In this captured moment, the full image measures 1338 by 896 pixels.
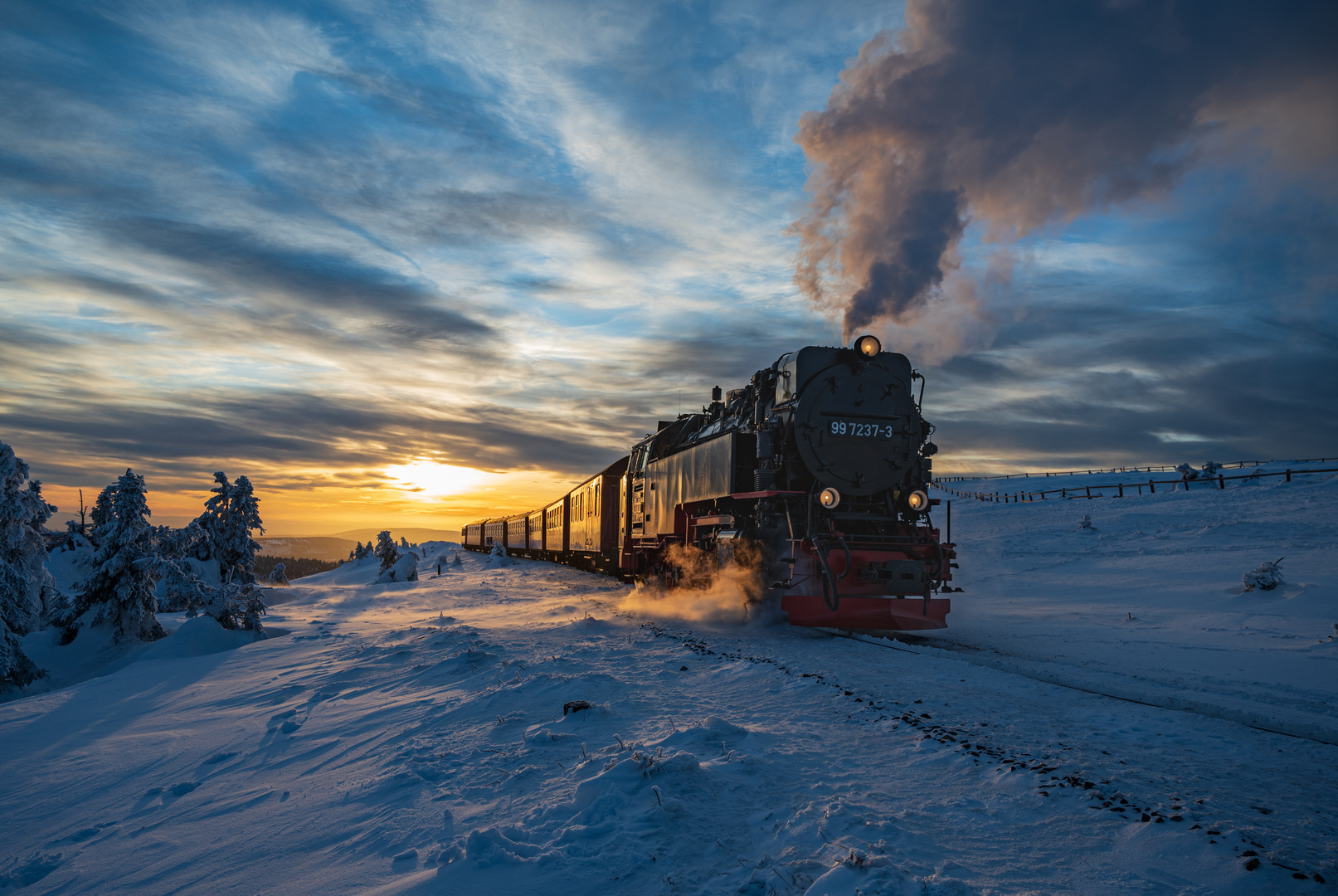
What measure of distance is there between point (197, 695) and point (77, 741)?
1.45 metres

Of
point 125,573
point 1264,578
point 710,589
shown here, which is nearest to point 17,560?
point 125,573

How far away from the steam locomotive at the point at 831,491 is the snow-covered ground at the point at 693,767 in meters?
0.86

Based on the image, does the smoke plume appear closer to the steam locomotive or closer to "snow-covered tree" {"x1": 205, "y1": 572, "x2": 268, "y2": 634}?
the steam locomotive

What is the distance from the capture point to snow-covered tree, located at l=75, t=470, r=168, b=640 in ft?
39.4

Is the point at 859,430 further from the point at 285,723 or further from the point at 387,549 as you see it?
the point at 387,549

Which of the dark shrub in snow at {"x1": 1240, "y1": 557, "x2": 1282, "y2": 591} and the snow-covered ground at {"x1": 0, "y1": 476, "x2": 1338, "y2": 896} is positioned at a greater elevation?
the dark shrub in snow at {"x1": 1240, "y1": 557, "x2": 1282, "y2": 591}

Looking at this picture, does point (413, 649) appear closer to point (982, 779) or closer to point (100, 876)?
point (100, 876)

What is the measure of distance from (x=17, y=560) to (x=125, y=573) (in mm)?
1694

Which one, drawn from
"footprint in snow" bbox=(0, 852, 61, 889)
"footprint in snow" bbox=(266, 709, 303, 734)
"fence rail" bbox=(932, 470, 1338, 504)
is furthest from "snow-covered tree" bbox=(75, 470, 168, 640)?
"fence rail" bbox=(932, 470, 1338, 504)

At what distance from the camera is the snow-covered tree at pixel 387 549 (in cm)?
2712

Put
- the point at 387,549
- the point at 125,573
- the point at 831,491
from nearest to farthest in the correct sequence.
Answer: the point at 831,491, the point at 125,573, the point at 387,549

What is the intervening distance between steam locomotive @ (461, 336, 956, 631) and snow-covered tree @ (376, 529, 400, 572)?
748 inches

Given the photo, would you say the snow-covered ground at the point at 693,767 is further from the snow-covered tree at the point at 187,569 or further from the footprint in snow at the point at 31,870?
the snow-covered tree at the point at 187,569

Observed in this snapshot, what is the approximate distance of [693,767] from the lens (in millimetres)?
3674
